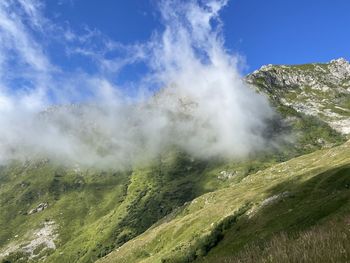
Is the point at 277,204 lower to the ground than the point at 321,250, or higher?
higher

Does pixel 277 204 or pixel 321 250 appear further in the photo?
pixel 277 204

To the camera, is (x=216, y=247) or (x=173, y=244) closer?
(x=216, y=247)

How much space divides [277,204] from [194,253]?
29543 millimetres

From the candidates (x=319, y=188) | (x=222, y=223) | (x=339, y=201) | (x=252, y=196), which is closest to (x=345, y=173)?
(x=319, y=188)

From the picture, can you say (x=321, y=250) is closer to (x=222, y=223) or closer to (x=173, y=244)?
(x=222, y=223)

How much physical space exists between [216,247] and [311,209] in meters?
37.3

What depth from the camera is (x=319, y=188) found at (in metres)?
130

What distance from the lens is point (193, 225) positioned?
636 ft

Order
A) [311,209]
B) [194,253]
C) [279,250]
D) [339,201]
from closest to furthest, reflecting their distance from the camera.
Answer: [279,250]
[339,201]
[311,209]
[194,253]

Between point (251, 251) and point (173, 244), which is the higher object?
point (173, 244)

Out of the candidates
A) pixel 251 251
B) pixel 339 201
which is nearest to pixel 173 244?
pixel 339 201

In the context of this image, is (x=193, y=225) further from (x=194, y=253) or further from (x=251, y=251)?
(x=251, y=251)

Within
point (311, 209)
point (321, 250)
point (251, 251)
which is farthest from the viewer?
point (311, 209)

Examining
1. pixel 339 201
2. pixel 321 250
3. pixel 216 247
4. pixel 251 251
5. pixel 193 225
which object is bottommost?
pixel 321 250
